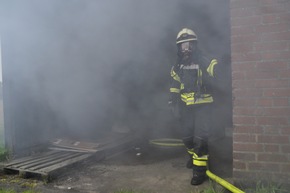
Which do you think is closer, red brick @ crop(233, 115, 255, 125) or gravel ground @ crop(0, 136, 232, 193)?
red brick @ crop(233, 115, 255, 125)

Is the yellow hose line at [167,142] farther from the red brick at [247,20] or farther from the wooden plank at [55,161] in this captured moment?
A: the red brick at [247,20]

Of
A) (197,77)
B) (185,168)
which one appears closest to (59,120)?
(185,168)

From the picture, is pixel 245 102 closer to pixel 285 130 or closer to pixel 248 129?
pixel 248 129

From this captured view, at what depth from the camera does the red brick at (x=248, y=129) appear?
236 centimetres

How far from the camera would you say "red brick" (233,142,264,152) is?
237 cm

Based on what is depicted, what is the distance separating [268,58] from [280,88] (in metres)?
0.25

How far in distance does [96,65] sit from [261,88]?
2741mm

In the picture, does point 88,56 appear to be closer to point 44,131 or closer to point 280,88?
point 44,131

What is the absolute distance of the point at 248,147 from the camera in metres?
2.39

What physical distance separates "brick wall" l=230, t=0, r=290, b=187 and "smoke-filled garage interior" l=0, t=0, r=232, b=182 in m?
0.55

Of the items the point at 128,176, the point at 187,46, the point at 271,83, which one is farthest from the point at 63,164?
the point at 271,83

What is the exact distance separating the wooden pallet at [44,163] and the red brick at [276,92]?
2201 millimetres

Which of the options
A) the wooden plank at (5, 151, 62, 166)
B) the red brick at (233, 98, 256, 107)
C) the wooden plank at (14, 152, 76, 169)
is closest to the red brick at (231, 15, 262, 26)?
the red brick at (233, 98, 256, 107)

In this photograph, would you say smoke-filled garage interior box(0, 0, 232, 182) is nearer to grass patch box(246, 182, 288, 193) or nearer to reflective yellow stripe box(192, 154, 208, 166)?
reflective yellow stripe box(192, 154, 208, 166)
